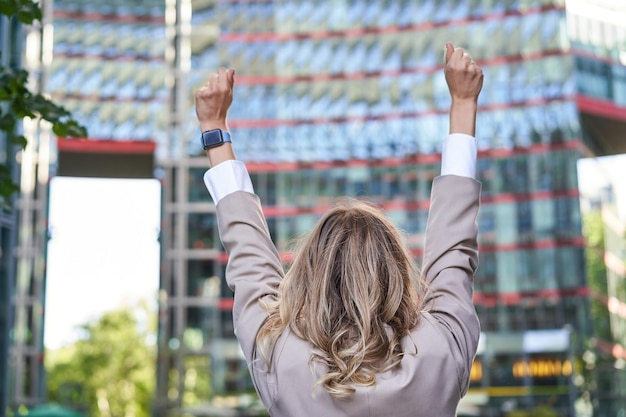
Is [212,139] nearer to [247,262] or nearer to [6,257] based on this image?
[247,262]

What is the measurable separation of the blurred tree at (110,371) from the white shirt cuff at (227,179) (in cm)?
5408

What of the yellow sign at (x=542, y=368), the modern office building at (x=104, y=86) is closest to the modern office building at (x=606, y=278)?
the yellow sign at (x=542, y=368)

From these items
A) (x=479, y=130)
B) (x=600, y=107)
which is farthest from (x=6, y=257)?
(x=600, y=107)

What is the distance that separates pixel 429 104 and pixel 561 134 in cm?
545

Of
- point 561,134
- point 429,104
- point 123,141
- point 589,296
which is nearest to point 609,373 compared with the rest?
point 589,296

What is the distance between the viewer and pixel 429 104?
43.3 metres

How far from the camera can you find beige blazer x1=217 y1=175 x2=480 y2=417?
1.73 m

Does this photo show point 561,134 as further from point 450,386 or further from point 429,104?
point 450,386

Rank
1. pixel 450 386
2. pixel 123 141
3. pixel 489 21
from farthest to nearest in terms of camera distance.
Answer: pixel 123 141, pixel 489 21, pixel 450 386

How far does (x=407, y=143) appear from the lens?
144ft

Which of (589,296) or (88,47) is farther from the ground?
(88,47)

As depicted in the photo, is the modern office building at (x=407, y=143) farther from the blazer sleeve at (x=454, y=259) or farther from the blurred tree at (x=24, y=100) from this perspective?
the blazer sleeve at (x=454, y=259)

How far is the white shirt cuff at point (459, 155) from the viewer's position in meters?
1.95

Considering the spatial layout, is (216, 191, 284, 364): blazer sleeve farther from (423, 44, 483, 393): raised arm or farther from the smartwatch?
(423, 44, 483, 393): raised arm
